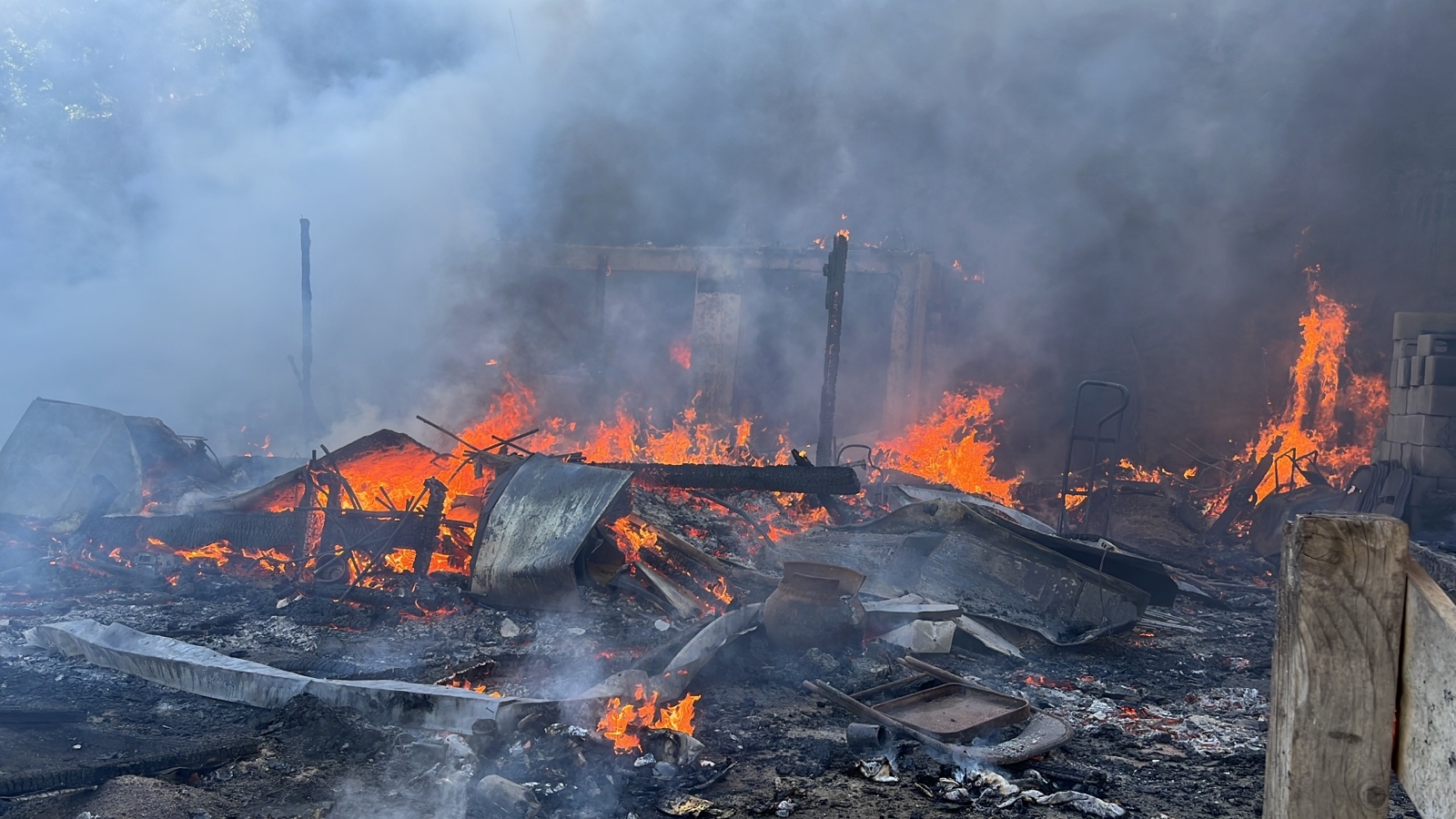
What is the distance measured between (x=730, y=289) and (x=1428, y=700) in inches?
642

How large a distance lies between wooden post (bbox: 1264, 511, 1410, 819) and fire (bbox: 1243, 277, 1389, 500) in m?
14.0

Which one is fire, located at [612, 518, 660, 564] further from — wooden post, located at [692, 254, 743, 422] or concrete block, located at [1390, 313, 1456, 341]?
wooden post, located at [692, 254, 743, 422]

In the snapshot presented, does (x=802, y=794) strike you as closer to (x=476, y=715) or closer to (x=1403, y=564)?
(x=476, y=715)

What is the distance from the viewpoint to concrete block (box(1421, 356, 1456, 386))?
9375 millimetres

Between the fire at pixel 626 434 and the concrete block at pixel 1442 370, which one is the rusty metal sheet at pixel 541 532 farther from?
the concrete block at pixel 1442 370

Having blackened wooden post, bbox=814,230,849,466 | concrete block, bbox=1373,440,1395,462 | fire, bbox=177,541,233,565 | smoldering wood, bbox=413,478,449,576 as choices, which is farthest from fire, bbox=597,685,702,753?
concrete block, bbox=1373,440,1395,462

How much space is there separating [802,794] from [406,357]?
53.9 ft

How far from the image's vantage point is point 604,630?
22.6 feet

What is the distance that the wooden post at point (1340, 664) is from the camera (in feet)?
4.30

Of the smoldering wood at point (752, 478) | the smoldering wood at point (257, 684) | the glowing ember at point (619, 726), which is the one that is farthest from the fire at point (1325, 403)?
the smoldering wood at point (257, 684)

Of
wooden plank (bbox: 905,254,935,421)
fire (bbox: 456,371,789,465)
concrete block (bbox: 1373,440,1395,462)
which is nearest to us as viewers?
concrete block (bbox: 1373,440,1395,462)

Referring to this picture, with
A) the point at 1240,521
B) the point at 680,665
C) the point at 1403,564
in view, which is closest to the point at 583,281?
the point at 1240,521

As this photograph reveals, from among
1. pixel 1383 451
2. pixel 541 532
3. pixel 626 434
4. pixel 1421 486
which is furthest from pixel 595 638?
pixel 626 434

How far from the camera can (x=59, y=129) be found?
74.7 feet
